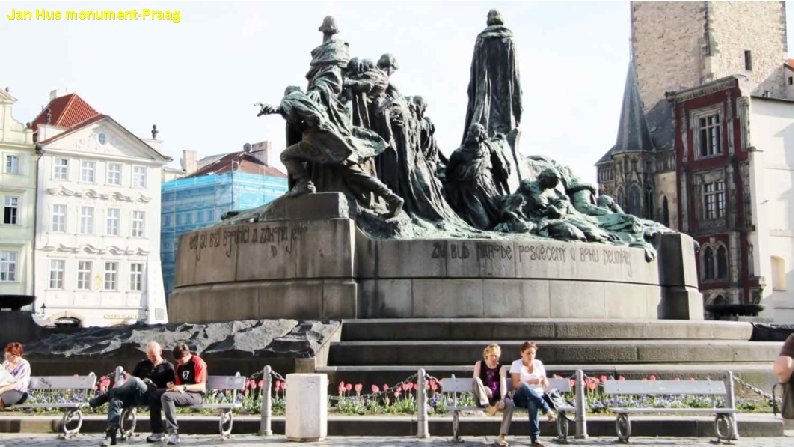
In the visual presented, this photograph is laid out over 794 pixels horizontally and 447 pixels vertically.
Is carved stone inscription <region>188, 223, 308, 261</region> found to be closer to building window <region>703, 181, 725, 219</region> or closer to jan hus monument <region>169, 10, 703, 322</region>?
jan hus monument <region>169, 10, 703, 322</region>

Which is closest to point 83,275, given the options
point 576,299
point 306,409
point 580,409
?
point 576,299

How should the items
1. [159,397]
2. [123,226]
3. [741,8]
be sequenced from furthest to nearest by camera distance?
1. [741,8]
2. [123,226]
3. [159,397]

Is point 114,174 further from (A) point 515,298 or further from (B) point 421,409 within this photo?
(B) point 421,409

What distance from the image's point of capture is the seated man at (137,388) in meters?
12.1

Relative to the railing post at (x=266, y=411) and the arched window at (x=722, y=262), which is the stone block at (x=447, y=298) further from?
the arched window at (x=722, y=262)

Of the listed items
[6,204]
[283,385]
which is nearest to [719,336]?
[283,385]

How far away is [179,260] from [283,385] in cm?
673

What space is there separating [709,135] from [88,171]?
36.5 m

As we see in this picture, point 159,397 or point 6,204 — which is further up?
point 6,204

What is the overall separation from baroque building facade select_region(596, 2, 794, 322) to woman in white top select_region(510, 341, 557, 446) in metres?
50.9

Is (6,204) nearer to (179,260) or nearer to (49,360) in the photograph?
(179,260)

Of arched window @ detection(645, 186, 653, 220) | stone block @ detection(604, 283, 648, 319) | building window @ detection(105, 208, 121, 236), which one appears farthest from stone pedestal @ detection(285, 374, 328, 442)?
arched window @ detection(645, 186, 653, 220)

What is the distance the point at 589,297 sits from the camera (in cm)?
1897

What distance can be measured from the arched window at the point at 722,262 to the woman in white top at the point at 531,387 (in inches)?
2152
